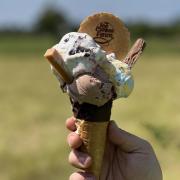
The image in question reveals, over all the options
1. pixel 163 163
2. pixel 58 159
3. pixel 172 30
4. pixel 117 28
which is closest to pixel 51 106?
pixel 58 159

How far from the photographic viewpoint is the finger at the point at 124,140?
4.67 feet

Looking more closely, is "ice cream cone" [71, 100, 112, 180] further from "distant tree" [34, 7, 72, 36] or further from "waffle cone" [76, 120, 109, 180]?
"distant tree" [34, 7, 72, 36]

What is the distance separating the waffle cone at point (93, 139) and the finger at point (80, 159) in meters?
0.01

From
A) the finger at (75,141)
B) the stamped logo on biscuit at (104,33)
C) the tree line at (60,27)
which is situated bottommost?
the finger at (75,141)

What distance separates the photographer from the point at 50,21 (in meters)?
44.5

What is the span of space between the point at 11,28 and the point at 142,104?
138 ft

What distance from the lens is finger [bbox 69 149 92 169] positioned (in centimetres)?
136

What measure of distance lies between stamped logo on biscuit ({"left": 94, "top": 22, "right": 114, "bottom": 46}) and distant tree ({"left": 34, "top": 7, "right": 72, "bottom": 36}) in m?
39.3

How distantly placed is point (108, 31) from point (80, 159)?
9.5 inches

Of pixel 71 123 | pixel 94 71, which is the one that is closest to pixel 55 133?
pixel 71 123

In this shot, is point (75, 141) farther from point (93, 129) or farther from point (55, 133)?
point (55, 133)

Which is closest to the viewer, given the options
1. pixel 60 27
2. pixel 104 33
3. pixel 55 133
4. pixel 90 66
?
pixel 90 66

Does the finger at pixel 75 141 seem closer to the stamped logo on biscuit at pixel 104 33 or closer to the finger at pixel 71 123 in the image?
the finger at pixel 71 123

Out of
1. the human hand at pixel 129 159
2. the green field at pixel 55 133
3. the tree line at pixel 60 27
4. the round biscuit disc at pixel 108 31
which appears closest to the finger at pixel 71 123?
the human hand at pixel 129 159
